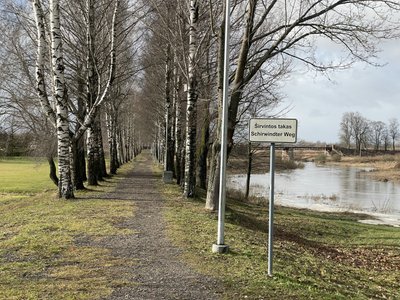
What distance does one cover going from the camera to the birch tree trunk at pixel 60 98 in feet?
45.9

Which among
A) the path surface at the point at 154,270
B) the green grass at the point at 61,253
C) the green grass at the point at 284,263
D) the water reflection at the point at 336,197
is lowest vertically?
the water reflection at the point at 336,197

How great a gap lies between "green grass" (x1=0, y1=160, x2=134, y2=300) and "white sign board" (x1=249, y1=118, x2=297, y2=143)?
2848mm

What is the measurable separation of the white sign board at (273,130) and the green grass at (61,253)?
285 centimetres

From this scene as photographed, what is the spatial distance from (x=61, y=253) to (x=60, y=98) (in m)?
7.71

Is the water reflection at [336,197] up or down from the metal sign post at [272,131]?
down

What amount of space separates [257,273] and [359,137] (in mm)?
115317

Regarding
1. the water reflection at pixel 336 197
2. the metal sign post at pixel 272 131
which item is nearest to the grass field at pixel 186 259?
the metal sign post at pixel 272 131

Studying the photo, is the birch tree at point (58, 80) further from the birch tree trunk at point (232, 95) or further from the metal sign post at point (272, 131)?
the metal sign post at point (272, 131)

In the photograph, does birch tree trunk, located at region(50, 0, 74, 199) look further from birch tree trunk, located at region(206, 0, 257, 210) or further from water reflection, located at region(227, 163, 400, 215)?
water reflection, located at region(227, 163, 400, 215)

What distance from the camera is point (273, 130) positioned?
6734 millimetres

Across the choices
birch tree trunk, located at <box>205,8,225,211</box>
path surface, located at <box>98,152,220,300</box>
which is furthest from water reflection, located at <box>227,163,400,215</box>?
path surface, located at <box>98,152,220,300</box>

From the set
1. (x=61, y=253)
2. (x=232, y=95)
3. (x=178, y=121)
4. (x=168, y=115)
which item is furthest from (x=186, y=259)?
(x=168, y=115)

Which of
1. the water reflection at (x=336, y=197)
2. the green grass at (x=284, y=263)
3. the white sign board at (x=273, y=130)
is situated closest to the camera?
the green grass at (x=284, y=263)

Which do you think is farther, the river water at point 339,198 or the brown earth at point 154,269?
the river water at point 339,198
